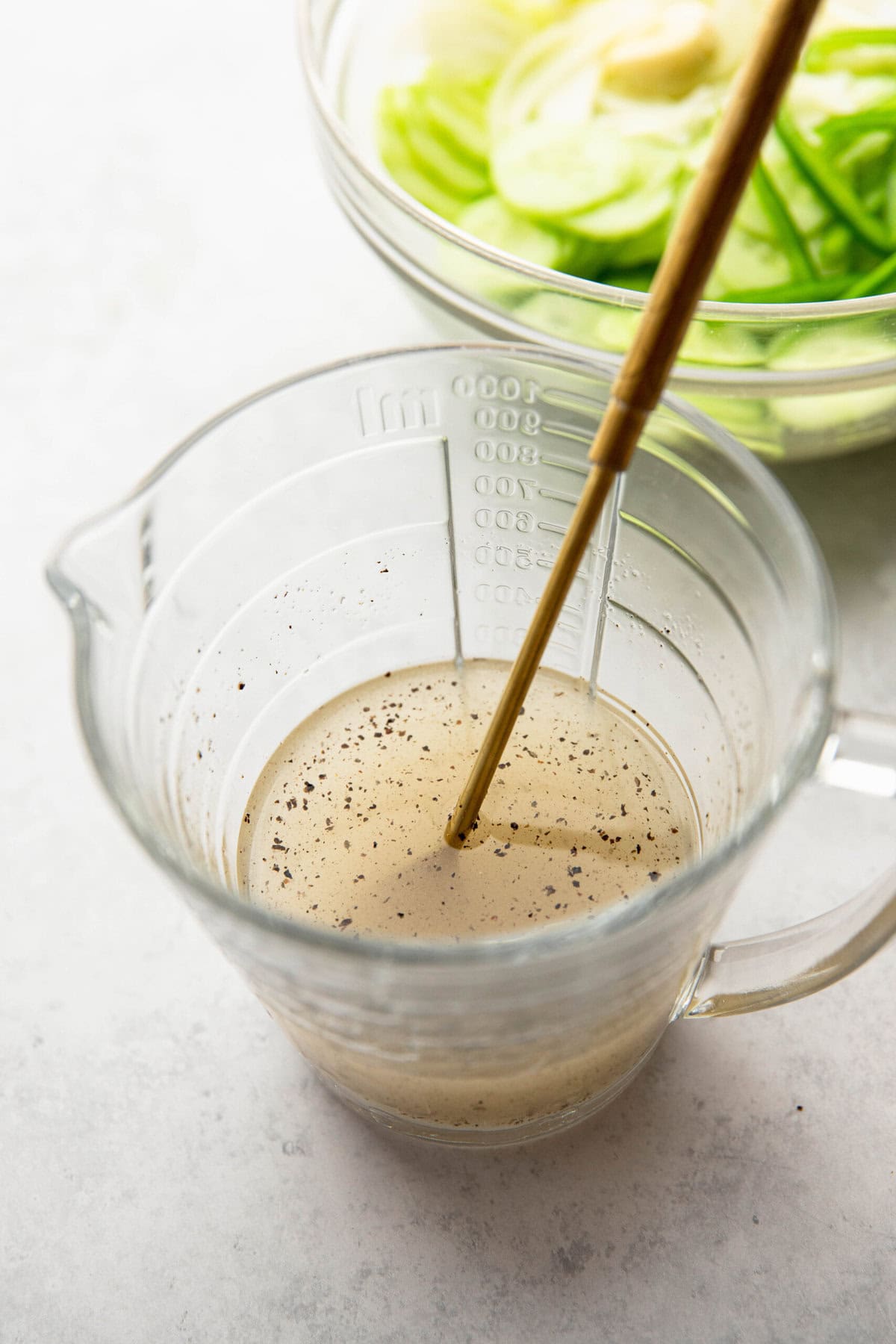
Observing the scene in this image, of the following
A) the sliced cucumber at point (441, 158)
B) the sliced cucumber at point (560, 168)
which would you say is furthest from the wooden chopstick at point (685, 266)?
the sliced cucumber at point (441, 158)

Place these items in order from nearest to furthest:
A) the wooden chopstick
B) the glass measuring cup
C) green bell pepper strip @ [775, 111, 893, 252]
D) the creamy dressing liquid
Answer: the wooden chopstick < the glass measuring cup < the creamy dressing liquid < green bell pepper strip @ [775, 111, 893, 252]

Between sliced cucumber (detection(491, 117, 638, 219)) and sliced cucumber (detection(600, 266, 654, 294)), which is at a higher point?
sliced cucumber (detection(491, 117, 638, 219))

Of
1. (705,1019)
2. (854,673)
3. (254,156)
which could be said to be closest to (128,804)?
(705,1019)

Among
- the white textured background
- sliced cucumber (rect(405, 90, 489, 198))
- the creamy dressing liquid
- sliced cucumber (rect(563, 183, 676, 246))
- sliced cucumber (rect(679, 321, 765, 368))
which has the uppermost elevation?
sliced cucumber (rect(405, 90, 489, 198))

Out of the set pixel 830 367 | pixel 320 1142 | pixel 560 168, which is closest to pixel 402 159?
pixel 560 168

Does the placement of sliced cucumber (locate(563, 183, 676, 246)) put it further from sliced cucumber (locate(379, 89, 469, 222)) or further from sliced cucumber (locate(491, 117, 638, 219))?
sliced cucumber (locate(379, 89, 469, 222))

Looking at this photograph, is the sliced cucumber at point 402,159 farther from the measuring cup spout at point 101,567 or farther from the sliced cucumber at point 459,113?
the measuring cup spout at point 101,567

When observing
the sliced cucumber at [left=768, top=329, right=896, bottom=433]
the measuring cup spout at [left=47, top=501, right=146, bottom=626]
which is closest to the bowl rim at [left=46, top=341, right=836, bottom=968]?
the measuring cup spout at [left=47, top=501, right=146, bottom=626]
